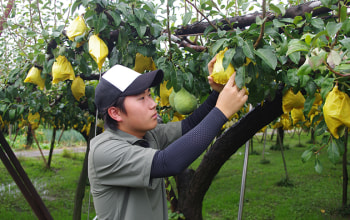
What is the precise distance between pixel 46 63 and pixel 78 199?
77.1 inches

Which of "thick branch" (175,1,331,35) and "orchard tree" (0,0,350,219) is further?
"thick branch" (175,1,331,35)

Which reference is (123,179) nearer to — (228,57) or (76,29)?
(228,57)

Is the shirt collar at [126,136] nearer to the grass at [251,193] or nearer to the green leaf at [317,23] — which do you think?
the green leaf at [317,23]

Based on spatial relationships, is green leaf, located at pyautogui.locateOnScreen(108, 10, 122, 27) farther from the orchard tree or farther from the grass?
the grass

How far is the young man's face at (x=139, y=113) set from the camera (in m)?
1.15

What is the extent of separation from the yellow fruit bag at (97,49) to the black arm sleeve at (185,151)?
23.3 inches

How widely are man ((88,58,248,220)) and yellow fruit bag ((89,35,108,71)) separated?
22 cm

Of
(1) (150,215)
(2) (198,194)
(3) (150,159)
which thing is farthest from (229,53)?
(2) (198,194)

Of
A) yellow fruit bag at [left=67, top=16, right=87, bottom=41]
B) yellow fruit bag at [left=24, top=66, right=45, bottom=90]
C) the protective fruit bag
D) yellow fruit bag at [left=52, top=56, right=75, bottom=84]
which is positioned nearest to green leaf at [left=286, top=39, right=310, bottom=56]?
the protective fruit bag

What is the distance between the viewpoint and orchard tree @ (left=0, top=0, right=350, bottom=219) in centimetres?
89

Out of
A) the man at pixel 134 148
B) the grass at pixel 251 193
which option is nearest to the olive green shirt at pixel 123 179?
the man at pixel 134 148

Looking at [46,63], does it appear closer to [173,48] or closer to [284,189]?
[173,48]

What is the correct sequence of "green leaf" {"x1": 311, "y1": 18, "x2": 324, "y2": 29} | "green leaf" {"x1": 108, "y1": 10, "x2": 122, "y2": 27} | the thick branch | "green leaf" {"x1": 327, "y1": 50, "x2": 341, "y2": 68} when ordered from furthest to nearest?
"green leaf" {"x1": 108, "y1": 10, "x2": 122, "y2": 27} < the thick branch < "green leaf" {"x1": 311, "y1": 18, "x2": 324, "y2": 29} < "green leaf" {"x1": 327, "y1": 50, "x2": 341, "y2": 68}

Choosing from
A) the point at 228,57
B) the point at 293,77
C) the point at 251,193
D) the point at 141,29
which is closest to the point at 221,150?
the point at 141,29
